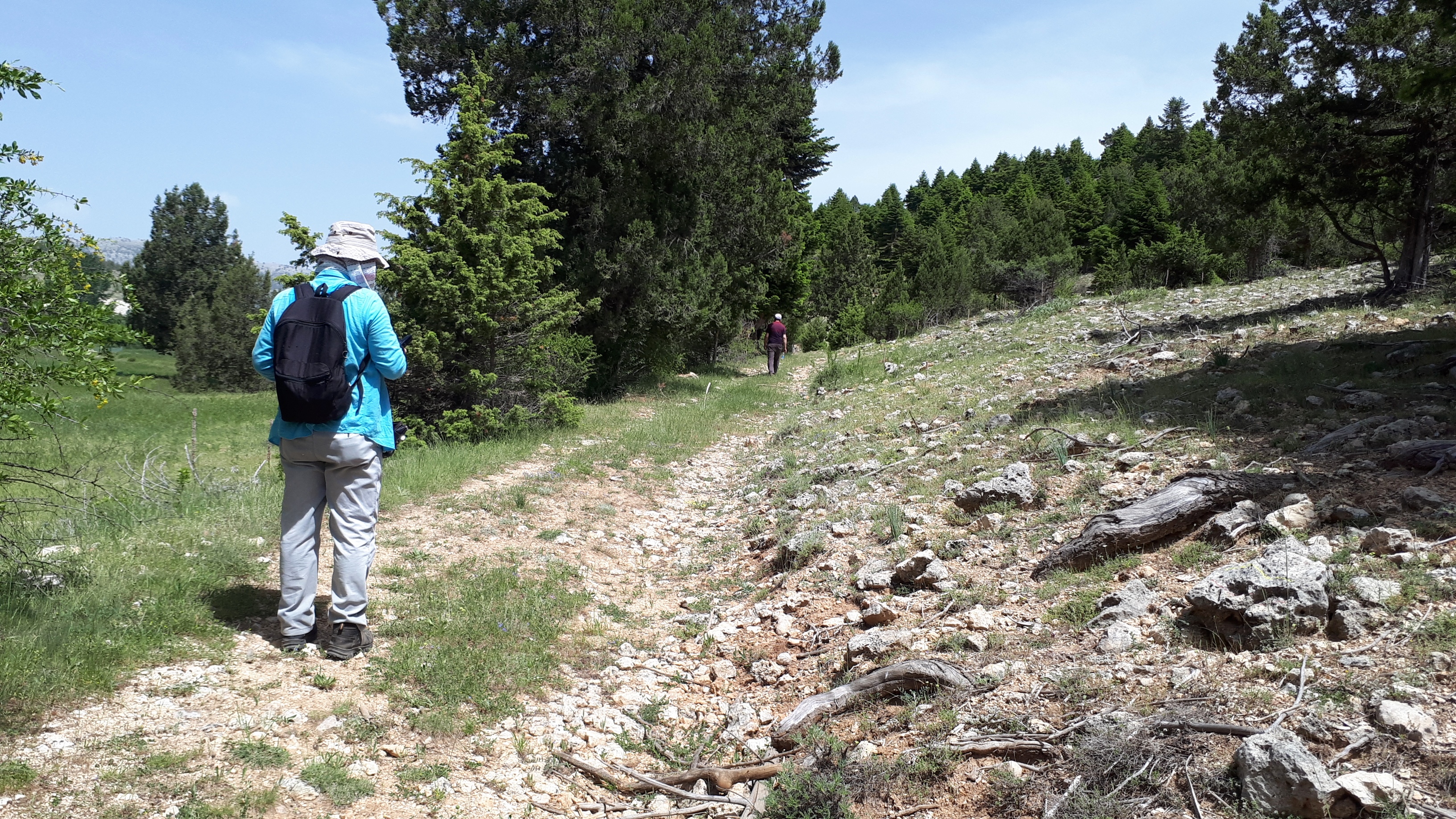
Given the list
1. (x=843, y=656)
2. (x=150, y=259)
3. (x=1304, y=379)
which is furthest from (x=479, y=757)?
(x=150, y=259)

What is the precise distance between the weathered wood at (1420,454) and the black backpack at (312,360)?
607 cm

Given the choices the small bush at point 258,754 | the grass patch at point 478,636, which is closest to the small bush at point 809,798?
the grass patch at point 478,636

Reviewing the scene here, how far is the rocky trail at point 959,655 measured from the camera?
2902mm

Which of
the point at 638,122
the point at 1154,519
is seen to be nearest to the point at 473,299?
the point at 638,122

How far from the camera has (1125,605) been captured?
402cm

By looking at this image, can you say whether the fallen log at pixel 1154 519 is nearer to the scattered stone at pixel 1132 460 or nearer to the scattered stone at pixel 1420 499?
the scattered stone at pixel 1420 499

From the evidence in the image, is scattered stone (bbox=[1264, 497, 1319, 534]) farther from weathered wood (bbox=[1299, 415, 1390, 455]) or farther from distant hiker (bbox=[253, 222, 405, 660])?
distant hiker (bbox=[253, 222, 405, 660])

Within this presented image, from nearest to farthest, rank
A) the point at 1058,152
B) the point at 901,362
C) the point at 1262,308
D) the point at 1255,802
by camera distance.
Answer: the point at 1255,802 < the point at 1262,308 < the point at 901,362 < the point at 1058,152

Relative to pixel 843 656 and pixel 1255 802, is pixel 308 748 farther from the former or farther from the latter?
pixel 1255 802

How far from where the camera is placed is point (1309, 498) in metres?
4.61

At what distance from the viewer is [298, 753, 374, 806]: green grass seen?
3164mm

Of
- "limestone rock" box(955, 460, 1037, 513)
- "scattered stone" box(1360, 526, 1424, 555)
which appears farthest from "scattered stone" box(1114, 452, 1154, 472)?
"scattered stone" box(1360, 526, 1424, 555)

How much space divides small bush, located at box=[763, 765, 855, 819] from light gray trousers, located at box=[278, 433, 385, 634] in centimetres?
233

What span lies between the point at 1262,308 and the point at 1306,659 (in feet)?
43.4
